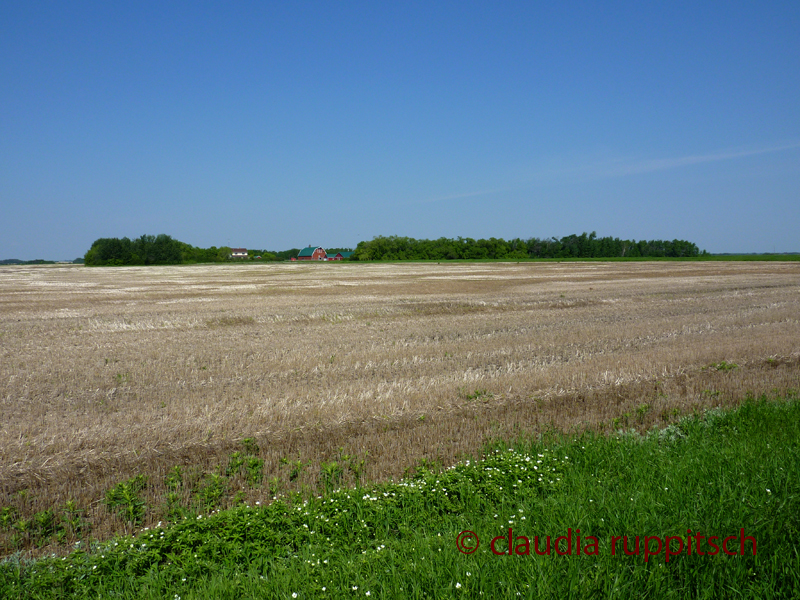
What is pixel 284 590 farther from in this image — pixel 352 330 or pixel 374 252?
pixel 374 252

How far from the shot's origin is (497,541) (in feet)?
13.8

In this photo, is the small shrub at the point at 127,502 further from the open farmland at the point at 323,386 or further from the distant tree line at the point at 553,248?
the distant tree line at the point at 553,248

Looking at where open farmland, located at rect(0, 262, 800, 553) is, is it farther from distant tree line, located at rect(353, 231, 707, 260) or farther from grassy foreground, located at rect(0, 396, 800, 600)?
distant tree line, located at rect(353, 231, 707, 260)

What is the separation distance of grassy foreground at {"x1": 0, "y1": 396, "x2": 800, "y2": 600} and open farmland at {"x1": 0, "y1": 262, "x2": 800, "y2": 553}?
93 cm

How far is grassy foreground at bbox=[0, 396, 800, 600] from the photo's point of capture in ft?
11.8

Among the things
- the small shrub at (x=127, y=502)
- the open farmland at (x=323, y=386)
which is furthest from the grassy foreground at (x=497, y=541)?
the open farmland at (x=323, y=386)

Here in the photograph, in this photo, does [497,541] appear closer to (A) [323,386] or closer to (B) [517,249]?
(A) [323,386]

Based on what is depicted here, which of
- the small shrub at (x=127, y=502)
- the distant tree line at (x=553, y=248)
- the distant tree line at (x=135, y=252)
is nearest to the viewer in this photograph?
the small shrub at (x=127, y=502)

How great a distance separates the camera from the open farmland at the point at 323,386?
257 inches

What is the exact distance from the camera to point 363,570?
3.90m

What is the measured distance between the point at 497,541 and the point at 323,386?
668cm

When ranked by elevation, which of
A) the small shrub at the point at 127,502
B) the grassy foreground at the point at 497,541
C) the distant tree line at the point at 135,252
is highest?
the distant tree line at the point at 135,252

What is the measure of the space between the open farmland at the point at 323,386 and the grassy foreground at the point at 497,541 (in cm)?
93

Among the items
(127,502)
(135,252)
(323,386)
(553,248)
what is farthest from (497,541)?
(553,248)
